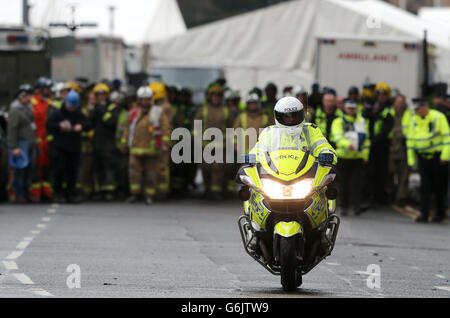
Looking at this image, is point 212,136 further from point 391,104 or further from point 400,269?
point 400,269


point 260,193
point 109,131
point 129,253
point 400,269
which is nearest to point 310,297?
point 260,193

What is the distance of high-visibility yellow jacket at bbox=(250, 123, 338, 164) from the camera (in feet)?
35.3

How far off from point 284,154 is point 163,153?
Result: 11.8 metres

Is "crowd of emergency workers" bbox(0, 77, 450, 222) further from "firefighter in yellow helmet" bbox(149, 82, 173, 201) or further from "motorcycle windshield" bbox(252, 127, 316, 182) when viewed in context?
"motorcycle windshield" bbox(252, 127, 316, 182)

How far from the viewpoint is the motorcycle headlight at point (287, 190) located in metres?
10.4

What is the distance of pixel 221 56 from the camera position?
3422cm

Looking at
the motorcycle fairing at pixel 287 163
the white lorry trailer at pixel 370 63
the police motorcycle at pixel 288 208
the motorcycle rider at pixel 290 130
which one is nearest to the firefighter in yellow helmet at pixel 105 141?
the white lorry trailer at pixel 370 63

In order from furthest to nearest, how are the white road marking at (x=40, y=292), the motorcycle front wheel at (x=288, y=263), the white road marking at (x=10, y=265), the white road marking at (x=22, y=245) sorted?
the white road marking at (x=22, y=245) → the white road marking at (x=10, y=265) → the motorcycle front wheel at (x=288, y=263) → the white road marking at (x=40, y=292)

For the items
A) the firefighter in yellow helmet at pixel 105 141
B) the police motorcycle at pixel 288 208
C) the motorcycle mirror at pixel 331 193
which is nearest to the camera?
the police motorcycle at pixel 288 208

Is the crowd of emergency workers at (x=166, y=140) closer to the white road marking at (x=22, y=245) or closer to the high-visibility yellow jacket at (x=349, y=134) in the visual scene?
the high-visibility yellow jacket at (x=349, y=134)

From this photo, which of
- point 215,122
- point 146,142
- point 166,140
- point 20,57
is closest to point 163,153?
point 166,140

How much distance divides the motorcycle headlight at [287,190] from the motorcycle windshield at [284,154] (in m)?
0.06

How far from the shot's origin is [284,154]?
10617mm

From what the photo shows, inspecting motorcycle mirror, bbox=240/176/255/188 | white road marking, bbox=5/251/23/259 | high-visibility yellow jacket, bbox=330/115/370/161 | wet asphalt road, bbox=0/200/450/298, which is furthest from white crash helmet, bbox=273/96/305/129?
high-visibility yellow jacket, bbox=330/115/370/161
